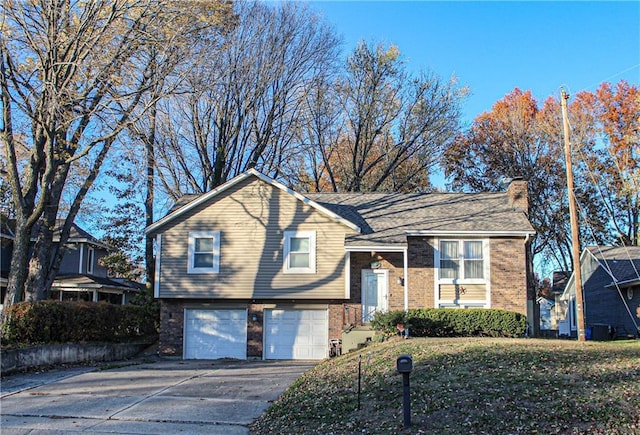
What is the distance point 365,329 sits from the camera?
780 inches

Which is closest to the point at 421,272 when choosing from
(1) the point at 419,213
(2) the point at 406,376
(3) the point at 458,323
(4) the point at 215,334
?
(3) the point at 458,323

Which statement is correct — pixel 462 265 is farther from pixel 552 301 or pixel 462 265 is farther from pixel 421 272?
pixel 552 301

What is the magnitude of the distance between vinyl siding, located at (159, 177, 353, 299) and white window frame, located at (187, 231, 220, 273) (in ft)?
0.47

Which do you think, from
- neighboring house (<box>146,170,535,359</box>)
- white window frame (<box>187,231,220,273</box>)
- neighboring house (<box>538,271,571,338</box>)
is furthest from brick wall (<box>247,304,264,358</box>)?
neighboring house (<box>538,271,571,338</box>)

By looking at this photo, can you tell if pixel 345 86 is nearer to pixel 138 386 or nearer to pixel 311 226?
pixel 311 226

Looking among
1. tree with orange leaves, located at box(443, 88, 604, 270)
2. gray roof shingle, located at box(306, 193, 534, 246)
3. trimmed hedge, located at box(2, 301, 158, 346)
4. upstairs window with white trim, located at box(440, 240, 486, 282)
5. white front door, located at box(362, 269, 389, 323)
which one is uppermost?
tree with orange leaves, located at box(443, 88, 604, 270)

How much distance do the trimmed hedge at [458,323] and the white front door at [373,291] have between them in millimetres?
1944

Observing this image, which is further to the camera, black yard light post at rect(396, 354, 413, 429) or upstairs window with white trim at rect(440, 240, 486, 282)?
upstairs window with white trim at rect(440, 240, 486, 282)

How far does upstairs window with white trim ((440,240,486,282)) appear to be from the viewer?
2045 cm

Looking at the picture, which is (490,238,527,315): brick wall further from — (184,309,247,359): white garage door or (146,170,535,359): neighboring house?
(184,309,247,359): white garage door

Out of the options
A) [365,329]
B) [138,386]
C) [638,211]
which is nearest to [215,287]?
[365,329]

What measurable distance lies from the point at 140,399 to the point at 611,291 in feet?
84.1

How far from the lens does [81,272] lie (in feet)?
108

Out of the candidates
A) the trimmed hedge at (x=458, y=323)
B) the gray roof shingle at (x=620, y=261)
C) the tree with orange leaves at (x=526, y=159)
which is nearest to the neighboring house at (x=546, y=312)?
the tree with orange leaves at (x=526, y=159)
